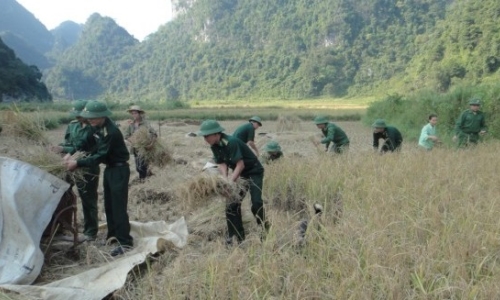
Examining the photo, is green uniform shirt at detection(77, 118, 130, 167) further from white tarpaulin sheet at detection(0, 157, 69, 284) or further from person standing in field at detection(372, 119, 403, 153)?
person standing in field at detection(372, 119, 403, 153)

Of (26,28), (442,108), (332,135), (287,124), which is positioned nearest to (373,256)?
(332,135)

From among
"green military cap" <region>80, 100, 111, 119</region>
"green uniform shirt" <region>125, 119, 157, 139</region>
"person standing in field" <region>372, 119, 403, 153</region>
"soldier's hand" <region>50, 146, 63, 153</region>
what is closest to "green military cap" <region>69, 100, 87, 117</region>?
"soldier's hand" <region>50, 146, 63, 153</region>

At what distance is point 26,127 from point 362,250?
334 centimetres

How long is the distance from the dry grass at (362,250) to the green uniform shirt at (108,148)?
74 cm

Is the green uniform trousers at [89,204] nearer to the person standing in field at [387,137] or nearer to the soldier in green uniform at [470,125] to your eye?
the person standing in field at [387,137]

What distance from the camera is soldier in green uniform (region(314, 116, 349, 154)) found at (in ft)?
21.6

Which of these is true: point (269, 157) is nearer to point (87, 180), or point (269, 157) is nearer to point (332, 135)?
point (332, 135)

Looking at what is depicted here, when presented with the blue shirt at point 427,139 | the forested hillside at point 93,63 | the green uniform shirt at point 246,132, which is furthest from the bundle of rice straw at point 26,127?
the forested hillside at point 93,63

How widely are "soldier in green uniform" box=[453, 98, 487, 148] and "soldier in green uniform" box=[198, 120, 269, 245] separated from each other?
443 cm

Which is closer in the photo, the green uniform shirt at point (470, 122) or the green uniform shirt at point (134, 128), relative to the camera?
the green uniform shirt at point (134, 128)

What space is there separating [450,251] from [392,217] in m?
0.68

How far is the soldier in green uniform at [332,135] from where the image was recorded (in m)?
6.59

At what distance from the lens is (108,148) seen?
3.93 m

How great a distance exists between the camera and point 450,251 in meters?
2.72
